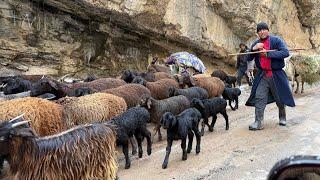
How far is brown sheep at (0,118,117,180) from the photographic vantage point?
4.25 m

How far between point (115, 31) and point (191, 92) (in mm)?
6962

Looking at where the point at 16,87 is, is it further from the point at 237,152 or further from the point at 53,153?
the point at 53,153

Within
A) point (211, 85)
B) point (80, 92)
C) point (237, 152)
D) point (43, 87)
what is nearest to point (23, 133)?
point (237, 152)

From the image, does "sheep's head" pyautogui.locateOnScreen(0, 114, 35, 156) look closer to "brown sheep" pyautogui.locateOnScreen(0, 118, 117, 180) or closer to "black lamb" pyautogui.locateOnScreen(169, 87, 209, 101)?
"brown sheep" pyautogui.locateOnScreen(0, 118, 117, 180)

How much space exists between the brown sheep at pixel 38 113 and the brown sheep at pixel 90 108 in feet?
1.25

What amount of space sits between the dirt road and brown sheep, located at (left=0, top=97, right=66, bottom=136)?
1.20 m

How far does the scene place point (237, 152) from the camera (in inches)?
264

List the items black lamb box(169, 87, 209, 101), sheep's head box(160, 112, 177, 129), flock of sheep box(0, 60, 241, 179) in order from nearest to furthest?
flock of sheep box(0, 60, 241, 179) → sheep's head box(160, 112, 177, 129) → black lamb box(169, 87, 209, 101)

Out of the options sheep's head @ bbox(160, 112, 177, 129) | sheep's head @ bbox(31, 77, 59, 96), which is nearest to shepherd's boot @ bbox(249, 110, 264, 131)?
sheep's head @ bbox(160, 112, 177, 129)

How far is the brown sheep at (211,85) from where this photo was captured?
11188mm

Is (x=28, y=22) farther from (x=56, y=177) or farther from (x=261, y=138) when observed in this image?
(x=56, y=177)

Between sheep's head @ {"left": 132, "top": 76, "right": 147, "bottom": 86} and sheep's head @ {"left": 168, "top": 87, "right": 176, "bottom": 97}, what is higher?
sheep's head @ {"left": 132, "top": 76, "right": 147, "bottom": 86}

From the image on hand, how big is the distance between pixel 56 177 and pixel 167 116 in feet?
7.86

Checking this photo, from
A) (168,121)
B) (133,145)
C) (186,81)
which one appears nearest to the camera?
(168,121)
